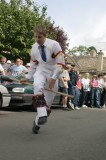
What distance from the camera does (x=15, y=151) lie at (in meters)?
6.27

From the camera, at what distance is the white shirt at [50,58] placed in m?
8.09

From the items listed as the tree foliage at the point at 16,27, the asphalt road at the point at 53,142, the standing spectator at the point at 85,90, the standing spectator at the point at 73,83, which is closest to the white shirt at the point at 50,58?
the asphalt road at the point at 53,142

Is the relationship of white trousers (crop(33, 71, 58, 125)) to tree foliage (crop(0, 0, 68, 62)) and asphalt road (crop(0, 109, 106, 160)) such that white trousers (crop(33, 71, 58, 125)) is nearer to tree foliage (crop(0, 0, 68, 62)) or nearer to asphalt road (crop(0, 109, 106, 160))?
asphalt road (crop(0, 109, 106, 160))

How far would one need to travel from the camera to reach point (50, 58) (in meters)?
8.17

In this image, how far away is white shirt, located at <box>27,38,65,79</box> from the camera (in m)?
8.09

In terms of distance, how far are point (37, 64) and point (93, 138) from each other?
176 centimetres

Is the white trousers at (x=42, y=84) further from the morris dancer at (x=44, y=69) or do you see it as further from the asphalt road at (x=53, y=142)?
the asphalt road at (x=53, y=142)

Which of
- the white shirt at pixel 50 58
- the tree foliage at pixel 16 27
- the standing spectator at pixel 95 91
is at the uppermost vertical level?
the tree foliage at pixel 16 27

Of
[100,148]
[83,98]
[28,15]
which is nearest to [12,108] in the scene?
[83,98]

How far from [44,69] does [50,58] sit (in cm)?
24

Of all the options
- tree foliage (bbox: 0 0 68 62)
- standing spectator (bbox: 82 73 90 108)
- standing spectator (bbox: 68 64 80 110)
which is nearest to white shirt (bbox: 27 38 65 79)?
standing spectator (bbox: 68 64 80 110)

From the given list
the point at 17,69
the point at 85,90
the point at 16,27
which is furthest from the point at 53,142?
the point at 16,27

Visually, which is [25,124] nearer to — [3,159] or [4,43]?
[3,159]

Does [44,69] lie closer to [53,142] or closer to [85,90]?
[53,142]
